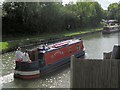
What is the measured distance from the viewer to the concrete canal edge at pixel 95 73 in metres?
7.42

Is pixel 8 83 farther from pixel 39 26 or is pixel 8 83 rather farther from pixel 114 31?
pixel 114 31

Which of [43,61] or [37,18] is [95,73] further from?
[37,18]

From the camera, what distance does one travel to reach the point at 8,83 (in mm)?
13055

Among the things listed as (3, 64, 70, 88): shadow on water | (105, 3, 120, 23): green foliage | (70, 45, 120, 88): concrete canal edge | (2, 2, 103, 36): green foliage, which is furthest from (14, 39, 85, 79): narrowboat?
(105, 3, 120, 23): green foliage

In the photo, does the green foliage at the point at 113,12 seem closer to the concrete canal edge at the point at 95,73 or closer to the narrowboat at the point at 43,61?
the narrowboat at the point at 43,61

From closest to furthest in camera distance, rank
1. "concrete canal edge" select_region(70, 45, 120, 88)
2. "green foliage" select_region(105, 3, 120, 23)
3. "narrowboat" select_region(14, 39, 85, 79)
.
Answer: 1. "concrete canal edge" select_region(70, 45, 120, 88)
2. "narrowboat" select_region(14, 39, 85, 79)
3. "green foliage" select_region(105, 3, 120, 23)

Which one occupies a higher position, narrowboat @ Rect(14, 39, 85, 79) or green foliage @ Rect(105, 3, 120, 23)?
green foliage @ Rect(105, 3, 120, 23)

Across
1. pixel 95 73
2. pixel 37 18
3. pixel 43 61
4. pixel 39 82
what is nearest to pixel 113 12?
pixel 37 18

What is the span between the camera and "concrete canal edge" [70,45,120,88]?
292 inches

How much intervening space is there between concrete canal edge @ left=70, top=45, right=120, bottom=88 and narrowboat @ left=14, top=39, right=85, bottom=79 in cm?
646

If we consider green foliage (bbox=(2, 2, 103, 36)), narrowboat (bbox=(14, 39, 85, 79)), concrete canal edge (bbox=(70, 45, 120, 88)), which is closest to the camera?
concrete canal edge (bbox=(70, 45, 120, 88))

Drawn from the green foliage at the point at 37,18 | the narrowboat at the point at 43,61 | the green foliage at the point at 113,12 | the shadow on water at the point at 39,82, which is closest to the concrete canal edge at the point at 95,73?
the shadow on water at the point at 39,82

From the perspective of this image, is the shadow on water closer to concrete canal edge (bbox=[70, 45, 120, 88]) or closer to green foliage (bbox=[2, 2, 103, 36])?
concrete canal edge (bbox=[70, 45, 120, 88])

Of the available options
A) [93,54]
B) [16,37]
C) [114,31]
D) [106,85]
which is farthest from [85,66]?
[114,31]
